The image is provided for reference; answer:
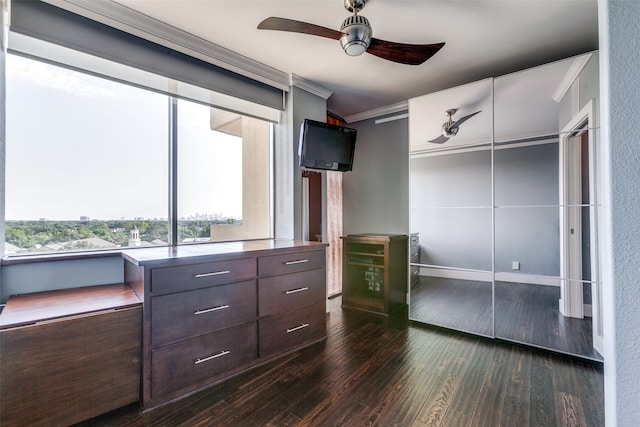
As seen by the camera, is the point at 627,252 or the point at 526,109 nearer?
the point at 627,252

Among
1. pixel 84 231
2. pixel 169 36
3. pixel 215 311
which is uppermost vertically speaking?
pixel 169 36

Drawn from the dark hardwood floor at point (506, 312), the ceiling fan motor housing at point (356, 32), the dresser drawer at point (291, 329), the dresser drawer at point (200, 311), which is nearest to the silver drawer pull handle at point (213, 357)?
the dresser drawer at point (200, 311)

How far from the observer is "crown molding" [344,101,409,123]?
373cm

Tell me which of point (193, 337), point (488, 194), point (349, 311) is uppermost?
point (488, 194)

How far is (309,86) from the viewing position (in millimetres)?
3211

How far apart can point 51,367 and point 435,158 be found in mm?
3481

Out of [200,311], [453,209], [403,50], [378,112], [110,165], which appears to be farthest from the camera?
[378,112]

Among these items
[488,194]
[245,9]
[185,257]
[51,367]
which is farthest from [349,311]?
[245,9]

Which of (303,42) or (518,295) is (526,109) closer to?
(518,295)

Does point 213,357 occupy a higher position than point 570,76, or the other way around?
point 570,76

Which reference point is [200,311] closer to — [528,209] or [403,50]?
[403,50]

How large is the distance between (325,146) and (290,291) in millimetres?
1568

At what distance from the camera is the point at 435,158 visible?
3168 mm

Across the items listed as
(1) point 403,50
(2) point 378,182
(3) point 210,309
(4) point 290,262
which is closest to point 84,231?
(3) point 210,309
